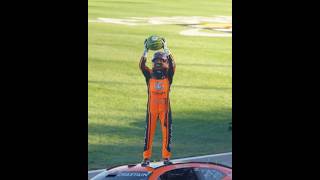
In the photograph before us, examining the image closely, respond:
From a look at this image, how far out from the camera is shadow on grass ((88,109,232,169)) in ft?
16.1

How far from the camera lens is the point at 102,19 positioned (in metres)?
5.04

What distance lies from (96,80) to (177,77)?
620 millimetres

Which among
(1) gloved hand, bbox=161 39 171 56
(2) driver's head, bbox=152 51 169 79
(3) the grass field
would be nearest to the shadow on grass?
(3) the grass field

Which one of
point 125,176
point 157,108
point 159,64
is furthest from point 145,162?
point 159,64

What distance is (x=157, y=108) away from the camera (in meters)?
4.91

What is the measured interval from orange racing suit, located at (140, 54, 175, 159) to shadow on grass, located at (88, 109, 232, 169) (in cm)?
4

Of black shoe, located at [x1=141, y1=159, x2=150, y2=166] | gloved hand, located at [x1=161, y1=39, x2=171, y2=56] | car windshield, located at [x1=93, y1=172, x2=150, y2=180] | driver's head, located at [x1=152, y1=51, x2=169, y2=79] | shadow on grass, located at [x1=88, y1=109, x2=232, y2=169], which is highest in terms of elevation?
gloved hand, located at [x1=161, y1=39, x2=171, y2=56]

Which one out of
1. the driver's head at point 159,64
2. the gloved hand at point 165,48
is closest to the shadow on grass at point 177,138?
the driver's head at point 159,64

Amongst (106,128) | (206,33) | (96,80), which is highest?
(206,33)

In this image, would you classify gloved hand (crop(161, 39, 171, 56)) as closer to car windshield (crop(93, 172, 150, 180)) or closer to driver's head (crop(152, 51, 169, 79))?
driver's head (crop(152, 51, 169, 79))

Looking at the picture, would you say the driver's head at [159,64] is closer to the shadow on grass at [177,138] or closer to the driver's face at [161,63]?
the driver's face at [161,63]

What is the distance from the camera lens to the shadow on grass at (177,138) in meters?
4.91

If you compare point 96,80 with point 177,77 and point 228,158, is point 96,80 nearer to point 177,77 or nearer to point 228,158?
point 177,77
